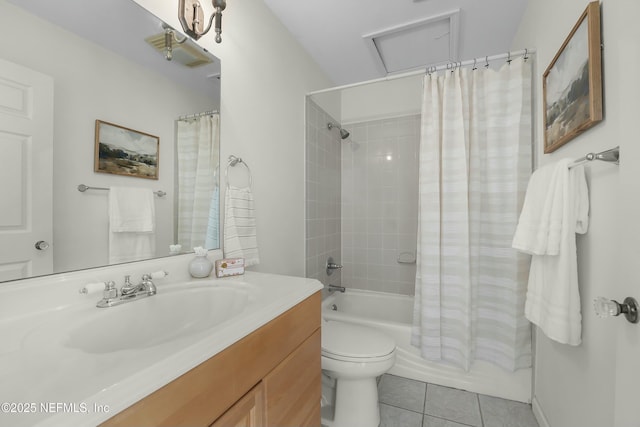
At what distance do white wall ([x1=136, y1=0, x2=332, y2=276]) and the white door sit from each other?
0.55 metres

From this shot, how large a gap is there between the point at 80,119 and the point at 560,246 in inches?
67.8

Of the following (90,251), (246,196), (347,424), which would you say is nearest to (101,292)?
(90,251)

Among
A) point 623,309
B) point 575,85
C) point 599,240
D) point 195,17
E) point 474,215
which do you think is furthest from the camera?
point 474,215

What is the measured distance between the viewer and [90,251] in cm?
89

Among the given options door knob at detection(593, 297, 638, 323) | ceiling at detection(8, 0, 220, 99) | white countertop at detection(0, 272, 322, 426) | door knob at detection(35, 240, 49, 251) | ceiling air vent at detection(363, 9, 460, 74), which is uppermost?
ceiling air vent at detection(363, 9, 460, 74)

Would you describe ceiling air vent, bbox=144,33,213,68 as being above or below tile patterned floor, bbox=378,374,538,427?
above

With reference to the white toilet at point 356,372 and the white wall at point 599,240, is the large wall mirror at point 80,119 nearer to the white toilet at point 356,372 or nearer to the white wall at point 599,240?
the white toilet at point 356,372

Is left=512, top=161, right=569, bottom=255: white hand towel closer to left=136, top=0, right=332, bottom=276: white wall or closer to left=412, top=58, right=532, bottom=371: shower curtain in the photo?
left=412, top=58, right=532, bottom=371: shower curtain

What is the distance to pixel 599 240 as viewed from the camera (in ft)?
3.18

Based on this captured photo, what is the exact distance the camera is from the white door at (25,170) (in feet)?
2.36

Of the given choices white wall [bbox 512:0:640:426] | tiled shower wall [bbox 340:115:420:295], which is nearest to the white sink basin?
white wall [bbox 512:0:640:426]

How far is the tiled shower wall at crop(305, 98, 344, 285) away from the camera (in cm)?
222

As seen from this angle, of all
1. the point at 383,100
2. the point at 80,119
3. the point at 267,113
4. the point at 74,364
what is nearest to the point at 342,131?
the point at 383,100

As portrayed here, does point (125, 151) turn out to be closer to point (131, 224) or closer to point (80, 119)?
point (80, 119)
